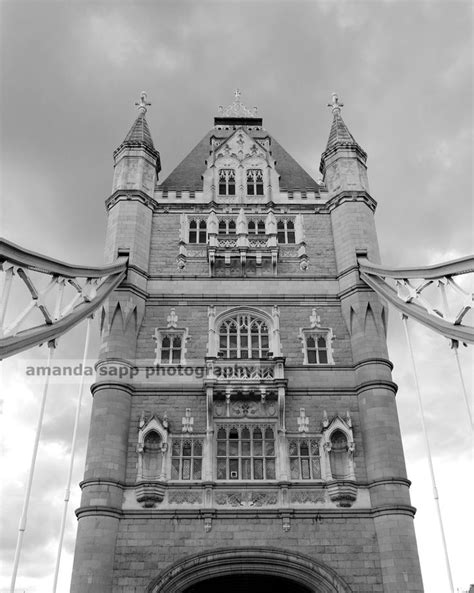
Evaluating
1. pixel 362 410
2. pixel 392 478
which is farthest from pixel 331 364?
pixel 392 478

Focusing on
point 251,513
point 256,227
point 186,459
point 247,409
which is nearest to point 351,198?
point 256,227

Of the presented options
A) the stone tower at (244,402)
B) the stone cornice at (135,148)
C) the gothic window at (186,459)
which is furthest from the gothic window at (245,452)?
the stone cornice at (135,148)

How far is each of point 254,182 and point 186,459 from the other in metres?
13.9

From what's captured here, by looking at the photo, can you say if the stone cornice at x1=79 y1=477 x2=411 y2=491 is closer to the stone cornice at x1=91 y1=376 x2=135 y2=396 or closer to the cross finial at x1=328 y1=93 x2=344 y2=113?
the stone cornice at x1=91 y1=376 x2=135 y2=396

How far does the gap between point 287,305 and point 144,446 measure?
310 inches

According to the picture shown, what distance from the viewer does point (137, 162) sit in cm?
2842

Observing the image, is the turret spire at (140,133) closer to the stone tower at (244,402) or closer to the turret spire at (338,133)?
the stone tower at (244,402)

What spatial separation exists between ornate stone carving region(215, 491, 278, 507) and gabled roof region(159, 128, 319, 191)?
47.0 ft

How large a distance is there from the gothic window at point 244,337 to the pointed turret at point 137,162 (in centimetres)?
766

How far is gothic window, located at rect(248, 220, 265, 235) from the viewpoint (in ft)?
89.2

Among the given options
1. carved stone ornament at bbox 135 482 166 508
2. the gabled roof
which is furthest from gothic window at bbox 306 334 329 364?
the gabled roof

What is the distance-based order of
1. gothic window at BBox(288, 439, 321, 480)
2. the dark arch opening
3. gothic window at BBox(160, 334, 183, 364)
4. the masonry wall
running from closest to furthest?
the masonry wall
the dark arch opening
gothic window at BBox(288, 439, 321, 480)
gothic window at BBox(160, 334, 183, 364)

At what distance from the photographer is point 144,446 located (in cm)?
2108

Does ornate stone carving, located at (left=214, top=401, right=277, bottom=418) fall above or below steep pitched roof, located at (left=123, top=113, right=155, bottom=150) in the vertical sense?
below
